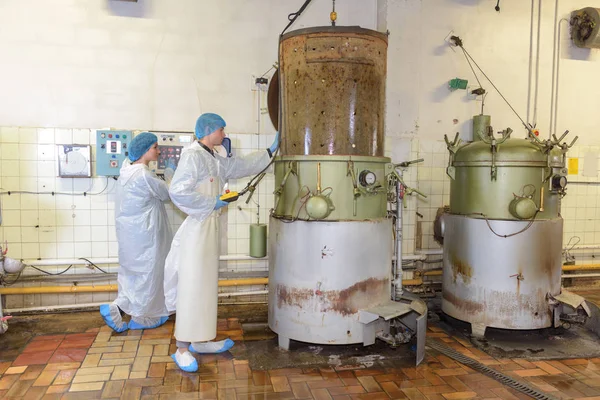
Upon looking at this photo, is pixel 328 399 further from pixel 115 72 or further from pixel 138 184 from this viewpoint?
pixel 115 72

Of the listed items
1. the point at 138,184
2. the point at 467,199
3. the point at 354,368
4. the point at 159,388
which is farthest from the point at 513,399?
the point at 138,184

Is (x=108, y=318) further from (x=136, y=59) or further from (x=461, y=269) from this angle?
(x=461, y=269)

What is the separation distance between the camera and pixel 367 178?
2.89 m

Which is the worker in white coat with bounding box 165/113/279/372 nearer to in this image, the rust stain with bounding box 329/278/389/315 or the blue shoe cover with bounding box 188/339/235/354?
the blue shoe cover with bounding box 188/339/235/354

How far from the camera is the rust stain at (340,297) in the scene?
2939 millimetres

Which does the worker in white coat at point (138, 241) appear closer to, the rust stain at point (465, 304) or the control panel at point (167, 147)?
the control panel at point (167, 147)

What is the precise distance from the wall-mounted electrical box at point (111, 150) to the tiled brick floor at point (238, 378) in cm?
141

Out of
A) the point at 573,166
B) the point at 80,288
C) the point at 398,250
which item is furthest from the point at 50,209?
the point at 573,166

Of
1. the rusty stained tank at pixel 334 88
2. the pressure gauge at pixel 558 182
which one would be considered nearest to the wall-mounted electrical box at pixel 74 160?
the rusty stained tank at pixel 334 88

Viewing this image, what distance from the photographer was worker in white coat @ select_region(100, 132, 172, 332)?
3.43m

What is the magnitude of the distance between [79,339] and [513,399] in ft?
9.47

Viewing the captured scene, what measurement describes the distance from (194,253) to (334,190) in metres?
0.97

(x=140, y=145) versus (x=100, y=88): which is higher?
(x=100, y=88)

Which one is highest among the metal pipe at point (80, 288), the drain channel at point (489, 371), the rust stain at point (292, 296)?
the rust stain at point (292, 296)
